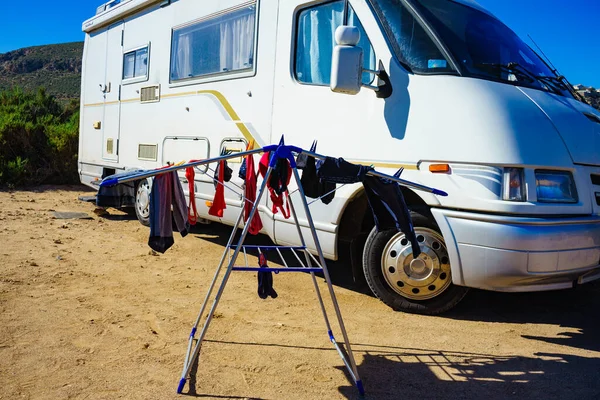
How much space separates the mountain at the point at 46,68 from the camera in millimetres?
35344

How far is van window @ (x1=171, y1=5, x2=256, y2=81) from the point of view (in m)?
5.63

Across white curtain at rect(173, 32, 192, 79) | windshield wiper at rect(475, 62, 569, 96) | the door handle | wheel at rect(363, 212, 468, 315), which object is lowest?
wheel at rect(363, 212, 468, 315)

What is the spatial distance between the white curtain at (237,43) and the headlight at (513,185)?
9.50ft

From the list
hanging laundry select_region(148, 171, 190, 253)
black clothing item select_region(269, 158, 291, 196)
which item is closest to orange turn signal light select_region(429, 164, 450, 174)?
black clothing item select_region(269, 158, 291, 196)

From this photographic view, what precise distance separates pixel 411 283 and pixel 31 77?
132ft

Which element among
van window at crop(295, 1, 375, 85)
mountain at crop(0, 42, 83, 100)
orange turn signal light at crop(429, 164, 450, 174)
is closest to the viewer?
orange turn signal light at crop(429, 164, 450, 174)

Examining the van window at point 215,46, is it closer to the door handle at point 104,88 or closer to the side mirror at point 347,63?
the side mirror at point 347,63

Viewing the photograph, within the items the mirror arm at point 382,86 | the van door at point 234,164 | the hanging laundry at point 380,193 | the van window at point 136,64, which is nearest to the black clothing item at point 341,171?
the hanging laundry at point 380,193

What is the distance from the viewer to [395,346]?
3645 mm

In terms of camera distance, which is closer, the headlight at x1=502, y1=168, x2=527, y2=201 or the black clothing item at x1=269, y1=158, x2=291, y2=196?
the black clothing item at x1=269, y1=158, x2=291, y2=196

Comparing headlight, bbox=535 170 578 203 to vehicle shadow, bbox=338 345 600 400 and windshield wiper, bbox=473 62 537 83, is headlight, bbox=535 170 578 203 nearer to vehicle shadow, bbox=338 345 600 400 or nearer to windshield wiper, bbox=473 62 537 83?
windshield wiper, bbox=473 62 537 83

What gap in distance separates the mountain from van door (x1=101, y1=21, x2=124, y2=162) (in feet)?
90.2

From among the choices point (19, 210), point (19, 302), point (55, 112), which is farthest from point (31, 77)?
point (19, 302)

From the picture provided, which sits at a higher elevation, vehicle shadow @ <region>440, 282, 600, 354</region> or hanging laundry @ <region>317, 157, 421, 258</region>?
hanging laundry @ <region>317, 157, 421, 258</region>
